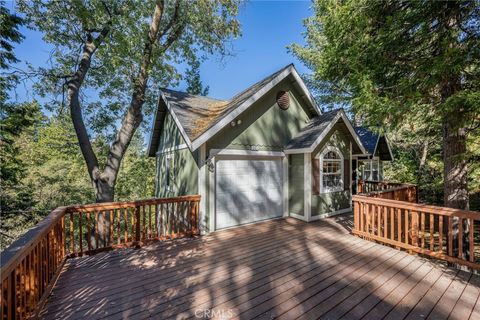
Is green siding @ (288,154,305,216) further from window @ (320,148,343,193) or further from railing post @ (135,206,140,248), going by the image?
railing post @ (135,206,140,248)

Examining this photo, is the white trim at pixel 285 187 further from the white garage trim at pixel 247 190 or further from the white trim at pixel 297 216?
the white trim at pixel 297 216

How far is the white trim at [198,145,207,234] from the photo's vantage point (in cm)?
598

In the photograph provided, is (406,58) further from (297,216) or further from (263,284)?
(263,284)

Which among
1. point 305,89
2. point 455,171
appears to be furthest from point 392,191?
point 305,89

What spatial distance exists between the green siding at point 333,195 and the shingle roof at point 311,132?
1.52 ft

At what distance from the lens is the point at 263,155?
23.2 feet

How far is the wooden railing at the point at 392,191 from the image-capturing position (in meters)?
6.71

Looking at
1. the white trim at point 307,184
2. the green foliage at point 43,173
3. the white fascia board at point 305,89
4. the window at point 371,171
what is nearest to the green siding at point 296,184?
the white trim at point 307,184

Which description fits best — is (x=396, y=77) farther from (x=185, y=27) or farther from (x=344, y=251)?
(x=185, y=27)

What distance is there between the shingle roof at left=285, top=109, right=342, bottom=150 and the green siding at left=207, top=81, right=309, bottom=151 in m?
0.27

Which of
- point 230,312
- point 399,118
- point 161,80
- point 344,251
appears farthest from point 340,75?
point 161,80

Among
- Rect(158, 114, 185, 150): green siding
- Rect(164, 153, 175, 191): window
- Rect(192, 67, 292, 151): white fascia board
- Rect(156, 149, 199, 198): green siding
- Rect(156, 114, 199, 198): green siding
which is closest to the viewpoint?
Rect(192, 67, 292, 151): white fascia board

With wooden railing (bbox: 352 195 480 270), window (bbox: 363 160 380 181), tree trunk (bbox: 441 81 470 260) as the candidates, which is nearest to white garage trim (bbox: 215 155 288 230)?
wooden railing (bbox: 352 195 480 270)

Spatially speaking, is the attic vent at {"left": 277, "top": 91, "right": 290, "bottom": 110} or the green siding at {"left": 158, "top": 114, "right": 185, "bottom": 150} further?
the green siding at {"left": 158, "top": 114, "right": 185, "bottom": 150}
